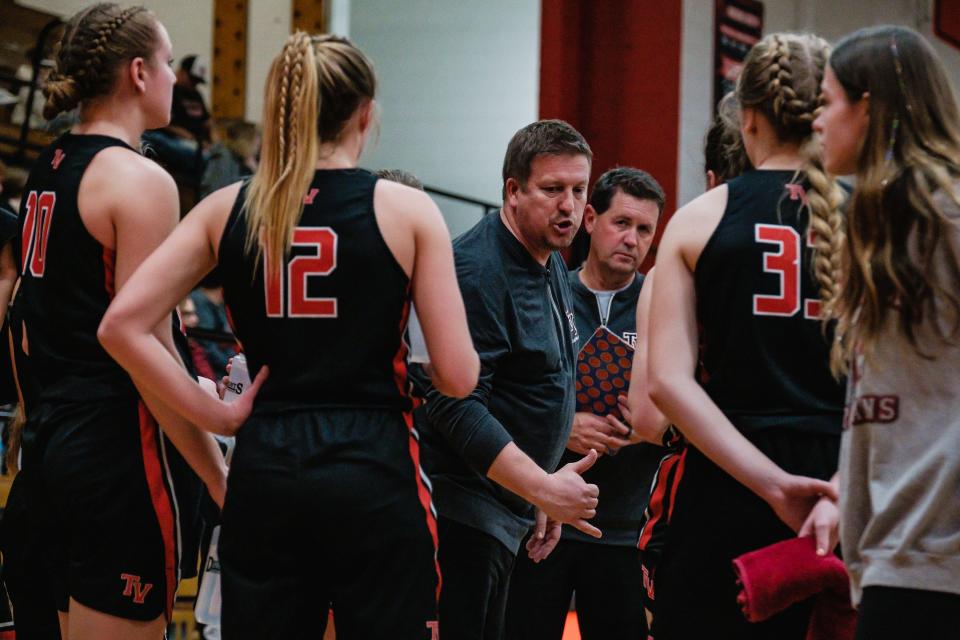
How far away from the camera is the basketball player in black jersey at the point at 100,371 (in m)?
2.66

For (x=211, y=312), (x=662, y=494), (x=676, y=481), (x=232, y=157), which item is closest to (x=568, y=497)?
(x=662, y=494)

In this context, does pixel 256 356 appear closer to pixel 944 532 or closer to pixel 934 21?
pixel 944 532

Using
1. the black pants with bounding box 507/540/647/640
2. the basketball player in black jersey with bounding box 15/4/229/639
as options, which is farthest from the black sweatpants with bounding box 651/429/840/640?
the black pants with bounding box 507/540/647/640

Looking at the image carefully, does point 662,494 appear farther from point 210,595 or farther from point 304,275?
point 210,595

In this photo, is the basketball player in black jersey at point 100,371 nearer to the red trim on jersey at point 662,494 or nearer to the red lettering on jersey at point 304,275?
the red lettering on jersey at point 304,275

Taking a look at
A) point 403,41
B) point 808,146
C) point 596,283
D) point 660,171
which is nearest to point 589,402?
point 596,283

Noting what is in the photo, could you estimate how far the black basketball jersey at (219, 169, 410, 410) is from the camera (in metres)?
2.29

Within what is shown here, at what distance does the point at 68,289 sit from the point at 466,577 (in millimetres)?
1184

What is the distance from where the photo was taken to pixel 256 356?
7.84 ft

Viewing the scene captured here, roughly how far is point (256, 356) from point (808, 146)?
3.60ft

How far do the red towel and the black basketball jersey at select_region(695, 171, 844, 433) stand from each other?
241 millimetres

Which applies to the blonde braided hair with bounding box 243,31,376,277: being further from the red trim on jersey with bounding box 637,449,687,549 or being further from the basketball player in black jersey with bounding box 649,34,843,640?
the red trim on jersey with bounding box 637,449,687,549

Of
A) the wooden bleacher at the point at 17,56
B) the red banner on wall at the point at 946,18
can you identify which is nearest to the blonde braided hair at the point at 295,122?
the wooden bleacher at the point at 17,56

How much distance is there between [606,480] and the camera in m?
3.99
